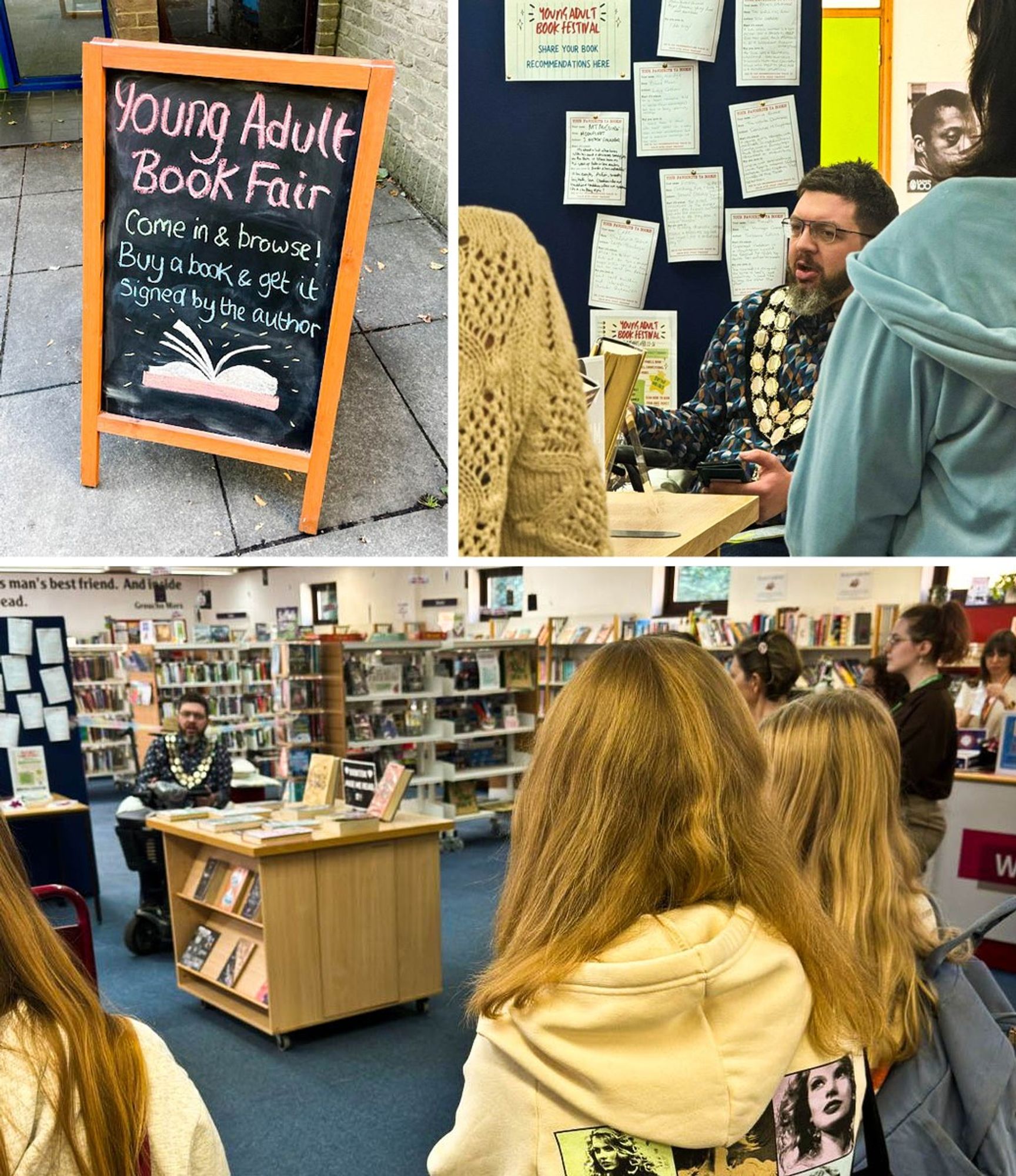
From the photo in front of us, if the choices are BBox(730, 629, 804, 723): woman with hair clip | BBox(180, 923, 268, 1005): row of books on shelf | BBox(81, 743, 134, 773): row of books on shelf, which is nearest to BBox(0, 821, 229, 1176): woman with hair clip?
BBox(730, 629, 804, 723): woman with hair clip

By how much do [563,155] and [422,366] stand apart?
68 centimetres

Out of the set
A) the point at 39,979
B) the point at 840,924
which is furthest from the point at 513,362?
the point at 39,979

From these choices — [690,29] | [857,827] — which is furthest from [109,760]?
[857,827]

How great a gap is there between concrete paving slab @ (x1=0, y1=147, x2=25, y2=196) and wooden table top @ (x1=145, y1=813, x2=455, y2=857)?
103 inches

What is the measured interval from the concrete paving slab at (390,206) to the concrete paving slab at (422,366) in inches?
12.9

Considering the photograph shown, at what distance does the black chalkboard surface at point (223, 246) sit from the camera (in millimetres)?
2867

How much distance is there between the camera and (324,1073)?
4445 mm

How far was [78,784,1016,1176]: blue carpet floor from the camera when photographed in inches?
149

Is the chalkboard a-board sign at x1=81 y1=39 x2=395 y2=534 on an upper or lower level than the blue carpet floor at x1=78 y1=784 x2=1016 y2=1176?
upper

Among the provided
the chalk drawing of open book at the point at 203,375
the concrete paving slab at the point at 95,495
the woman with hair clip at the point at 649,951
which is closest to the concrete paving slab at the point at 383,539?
the concrete paving slab at the point at 95,495

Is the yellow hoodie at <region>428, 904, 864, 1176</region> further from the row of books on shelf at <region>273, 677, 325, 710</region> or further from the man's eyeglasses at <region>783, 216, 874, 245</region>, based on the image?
the row of books on shelf at <region>273, 677, 325, 710</region>

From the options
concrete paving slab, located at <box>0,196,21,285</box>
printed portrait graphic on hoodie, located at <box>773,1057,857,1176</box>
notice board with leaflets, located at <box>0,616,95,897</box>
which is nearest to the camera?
printed portrait graphic on hoodie, located at <box>773,1057,857,1176</box>

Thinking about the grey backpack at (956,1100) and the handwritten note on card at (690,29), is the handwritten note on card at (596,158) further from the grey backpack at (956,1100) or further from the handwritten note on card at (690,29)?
the grey backpack at (956,1100)

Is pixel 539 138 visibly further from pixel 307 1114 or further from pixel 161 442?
pixel 307 1114
